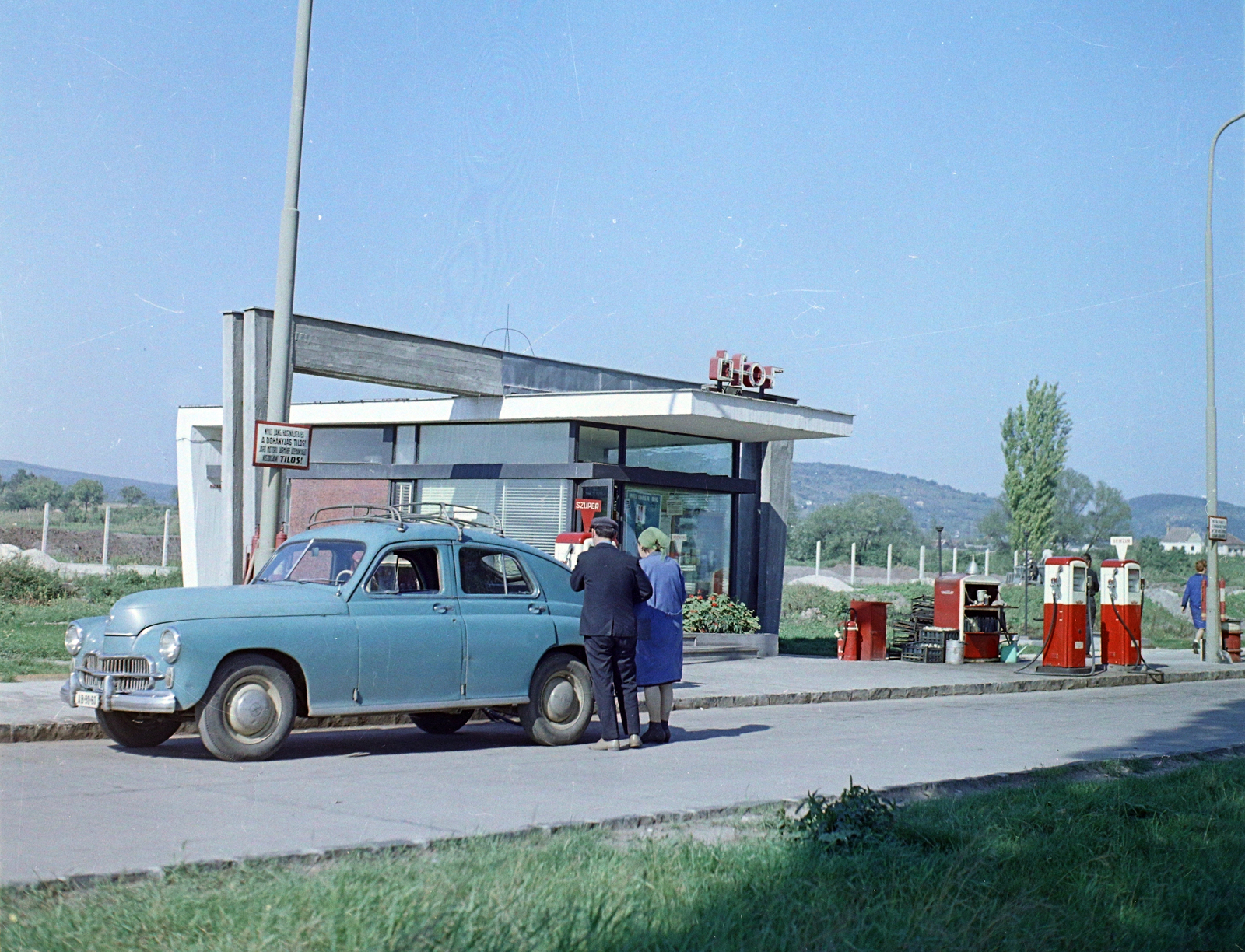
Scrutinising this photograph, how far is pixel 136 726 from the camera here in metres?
10.5

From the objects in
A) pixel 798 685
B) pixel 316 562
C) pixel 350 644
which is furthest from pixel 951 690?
pixel 350 644

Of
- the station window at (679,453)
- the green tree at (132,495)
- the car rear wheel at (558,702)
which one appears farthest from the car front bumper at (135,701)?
the green tree at (132,495)

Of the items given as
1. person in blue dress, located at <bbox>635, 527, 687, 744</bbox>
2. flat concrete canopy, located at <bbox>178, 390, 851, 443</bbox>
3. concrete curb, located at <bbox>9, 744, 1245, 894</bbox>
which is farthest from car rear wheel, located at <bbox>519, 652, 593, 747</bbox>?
flat concrete canopy, located at <bbox>178, 390, 851, 443</bbox>

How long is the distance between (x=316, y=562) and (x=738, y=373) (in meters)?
12.7

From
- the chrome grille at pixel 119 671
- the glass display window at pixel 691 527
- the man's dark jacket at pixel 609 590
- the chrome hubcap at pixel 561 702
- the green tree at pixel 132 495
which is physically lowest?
the chrome hubcap at pixel 561 702

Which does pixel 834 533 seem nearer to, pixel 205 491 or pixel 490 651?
pixel 205 491

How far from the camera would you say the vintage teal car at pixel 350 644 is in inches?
389

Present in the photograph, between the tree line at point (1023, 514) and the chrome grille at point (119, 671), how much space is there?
52.4 metres

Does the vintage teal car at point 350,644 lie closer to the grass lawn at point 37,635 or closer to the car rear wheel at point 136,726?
the car rear wheel at point 136,726

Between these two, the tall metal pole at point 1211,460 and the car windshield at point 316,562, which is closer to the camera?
the car windshield at point 316,562

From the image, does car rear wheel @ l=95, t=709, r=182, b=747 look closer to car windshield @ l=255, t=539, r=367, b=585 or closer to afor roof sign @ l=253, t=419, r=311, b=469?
car windshield @ l=255, t=539, r=367, b=585

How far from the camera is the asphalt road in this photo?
6.80 metres

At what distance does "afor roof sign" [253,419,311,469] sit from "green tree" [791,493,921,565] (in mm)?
130153

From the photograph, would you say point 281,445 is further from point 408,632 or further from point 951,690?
point 951,690
